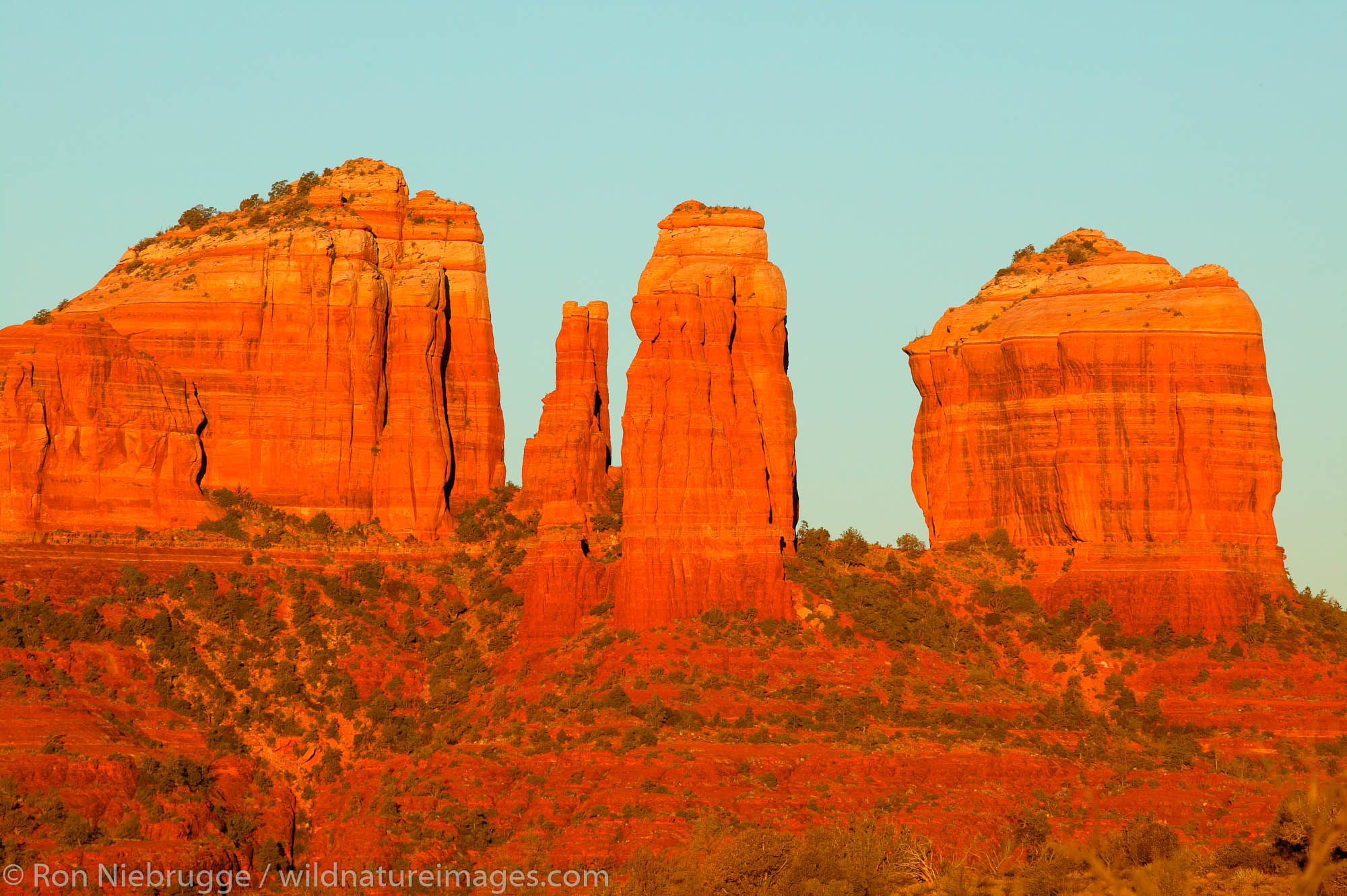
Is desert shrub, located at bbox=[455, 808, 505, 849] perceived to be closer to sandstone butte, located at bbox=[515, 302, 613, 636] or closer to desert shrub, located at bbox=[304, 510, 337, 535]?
sandstone butte, located at bbox=[515, 302, 613, 636]

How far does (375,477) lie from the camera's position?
11562 centimetres

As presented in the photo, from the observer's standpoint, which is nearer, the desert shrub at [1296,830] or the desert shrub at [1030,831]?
the desert shrub at [1296,830]

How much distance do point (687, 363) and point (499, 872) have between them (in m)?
28.3

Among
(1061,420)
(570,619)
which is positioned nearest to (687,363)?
(570,619)

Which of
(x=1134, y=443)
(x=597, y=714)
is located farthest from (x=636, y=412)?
(x=1134, y=443)

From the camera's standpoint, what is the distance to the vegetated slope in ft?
282

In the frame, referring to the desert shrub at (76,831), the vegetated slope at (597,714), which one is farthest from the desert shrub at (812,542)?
the desert shrub at (76,831)

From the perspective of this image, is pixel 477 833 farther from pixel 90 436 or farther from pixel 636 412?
pixel 90 436

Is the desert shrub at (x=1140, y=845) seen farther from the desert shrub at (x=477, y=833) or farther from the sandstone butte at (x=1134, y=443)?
the desert shrub at (x=477, y=833)

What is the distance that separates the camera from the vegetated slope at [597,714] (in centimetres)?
8594

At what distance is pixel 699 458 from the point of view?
4011 inches

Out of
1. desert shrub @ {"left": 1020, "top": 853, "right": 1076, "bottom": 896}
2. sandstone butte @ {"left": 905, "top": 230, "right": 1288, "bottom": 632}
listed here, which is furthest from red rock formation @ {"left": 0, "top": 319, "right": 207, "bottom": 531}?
desert shrub @ {"left": 1020, "top": 853, "right": 1076, "bottom": 896}

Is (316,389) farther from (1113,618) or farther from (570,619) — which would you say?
(1113,618)

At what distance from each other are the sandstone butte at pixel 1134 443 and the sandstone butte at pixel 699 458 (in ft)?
49.8
